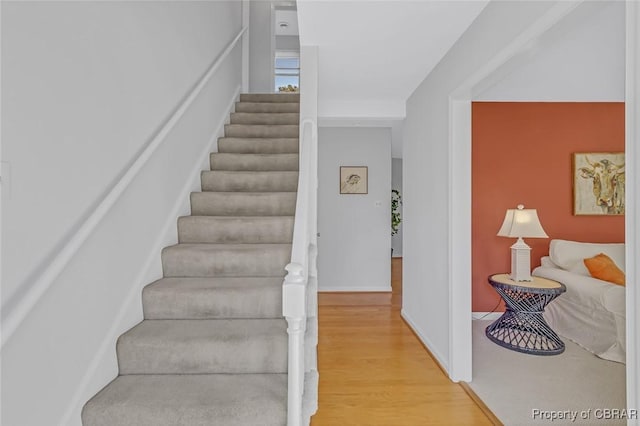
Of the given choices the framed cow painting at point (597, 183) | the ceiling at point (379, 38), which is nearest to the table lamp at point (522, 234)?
the framed cow painting at point (597, 183)

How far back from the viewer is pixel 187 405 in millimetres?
1393

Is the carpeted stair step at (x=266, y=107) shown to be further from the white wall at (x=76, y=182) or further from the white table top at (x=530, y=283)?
the white table top at (x=530, y=283)

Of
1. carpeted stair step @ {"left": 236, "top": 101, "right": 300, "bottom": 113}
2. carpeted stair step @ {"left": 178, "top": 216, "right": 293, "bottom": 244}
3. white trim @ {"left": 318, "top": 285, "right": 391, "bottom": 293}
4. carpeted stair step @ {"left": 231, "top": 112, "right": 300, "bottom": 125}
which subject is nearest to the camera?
carpeted stair step @ {"left": 178, "top": 216, "right": 293, "bottom": 244}

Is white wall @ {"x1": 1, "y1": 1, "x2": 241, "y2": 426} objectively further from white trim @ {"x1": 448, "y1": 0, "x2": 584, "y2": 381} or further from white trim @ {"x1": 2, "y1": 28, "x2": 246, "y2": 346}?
white trim @ {"x1": 448, "y1": 0, "x2": 584, "y2": 381}

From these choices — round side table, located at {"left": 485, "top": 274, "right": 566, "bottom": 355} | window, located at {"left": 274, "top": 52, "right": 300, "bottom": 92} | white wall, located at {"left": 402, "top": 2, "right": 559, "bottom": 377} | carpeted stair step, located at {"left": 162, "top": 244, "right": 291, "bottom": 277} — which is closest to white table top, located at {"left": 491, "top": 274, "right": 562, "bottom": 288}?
round side table, located at {"left": 485, "top": 274, "right": 566, "bottom": 355}

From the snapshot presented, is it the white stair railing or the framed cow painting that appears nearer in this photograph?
the white stair railing

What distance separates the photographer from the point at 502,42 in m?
1.89

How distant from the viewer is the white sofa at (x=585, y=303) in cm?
278

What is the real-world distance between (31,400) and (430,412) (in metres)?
2.03

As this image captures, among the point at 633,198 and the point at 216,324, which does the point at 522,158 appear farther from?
the point at 216,324

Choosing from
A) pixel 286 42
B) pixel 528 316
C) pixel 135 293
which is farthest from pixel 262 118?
pixel 286 42

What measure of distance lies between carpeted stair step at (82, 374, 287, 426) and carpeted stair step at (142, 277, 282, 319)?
0.40m

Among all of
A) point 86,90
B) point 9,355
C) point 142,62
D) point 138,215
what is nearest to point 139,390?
point 9,355

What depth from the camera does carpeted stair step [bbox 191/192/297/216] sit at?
2.58 m
